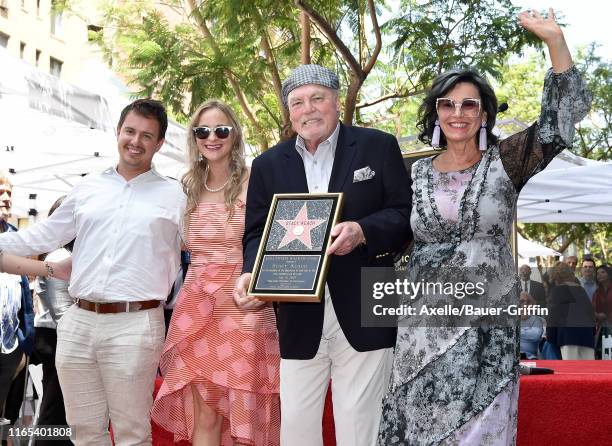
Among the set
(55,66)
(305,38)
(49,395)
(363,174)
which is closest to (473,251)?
(363,174)

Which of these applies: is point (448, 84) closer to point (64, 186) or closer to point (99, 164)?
point (99, 164)

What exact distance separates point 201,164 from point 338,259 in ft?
4.09

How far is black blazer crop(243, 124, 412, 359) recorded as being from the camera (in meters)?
3.55

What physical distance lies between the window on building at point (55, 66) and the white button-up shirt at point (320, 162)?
39047 mm

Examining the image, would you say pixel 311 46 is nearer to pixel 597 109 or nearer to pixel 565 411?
pixel 565 411

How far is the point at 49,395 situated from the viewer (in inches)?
230

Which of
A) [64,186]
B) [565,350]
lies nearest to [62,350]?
[64,186]

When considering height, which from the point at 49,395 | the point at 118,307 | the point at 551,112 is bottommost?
the point at 49,395

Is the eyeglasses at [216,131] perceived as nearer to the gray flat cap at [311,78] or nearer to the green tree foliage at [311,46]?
the gray flat cap at [311,78]

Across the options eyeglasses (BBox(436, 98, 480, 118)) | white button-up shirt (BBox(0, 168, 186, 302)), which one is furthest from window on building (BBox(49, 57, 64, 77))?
eyeglasses (BBox(436, 98, 480, 118))

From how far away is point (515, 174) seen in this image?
3.45m

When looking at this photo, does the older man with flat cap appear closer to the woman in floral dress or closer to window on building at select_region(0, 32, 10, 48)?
the woman in floral dress

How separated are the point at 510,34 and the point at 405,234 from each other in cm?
798

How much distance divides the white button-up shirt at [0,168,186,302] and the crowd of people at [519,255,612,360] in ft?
19.6
